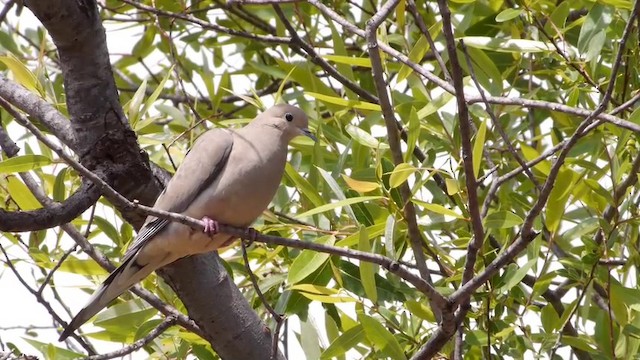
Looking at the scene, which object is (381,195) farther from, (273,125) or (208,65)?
(208,65)

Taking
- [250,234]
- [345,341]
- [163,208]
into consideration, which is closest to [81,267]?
[163,208]

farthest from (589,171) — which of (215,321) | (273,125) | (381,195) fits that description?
(215,321)

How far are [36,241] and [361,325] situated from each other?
1.18 meters

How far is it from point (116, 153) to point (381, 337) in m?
0.84

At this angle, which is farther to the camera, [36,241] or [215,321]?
[36,241]

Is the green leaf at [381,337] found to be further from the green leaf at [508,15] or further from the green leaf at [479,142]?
the green leaf at [508,15]

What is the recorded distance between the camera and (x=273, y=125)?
3.09m

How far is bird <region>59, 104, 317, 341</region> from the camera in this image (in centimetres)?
270

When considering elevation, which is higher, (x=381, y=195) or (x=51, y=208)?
(x=51, y=208)

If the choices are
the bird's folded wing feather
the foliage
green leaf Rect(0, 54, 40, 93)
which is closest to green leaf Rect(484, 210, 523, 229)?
the foliage

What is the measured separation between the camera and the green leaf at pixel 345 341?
2746 millimetres

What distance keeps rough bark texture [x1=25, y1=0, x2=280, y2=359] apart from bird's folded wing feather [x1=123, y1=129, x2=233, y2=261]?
57mm

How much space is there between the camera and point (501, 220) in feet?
8.61

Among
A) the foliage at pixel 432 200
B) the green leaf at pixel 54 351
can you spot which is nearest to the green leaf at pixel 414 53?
the foliage at pixel 432 200
